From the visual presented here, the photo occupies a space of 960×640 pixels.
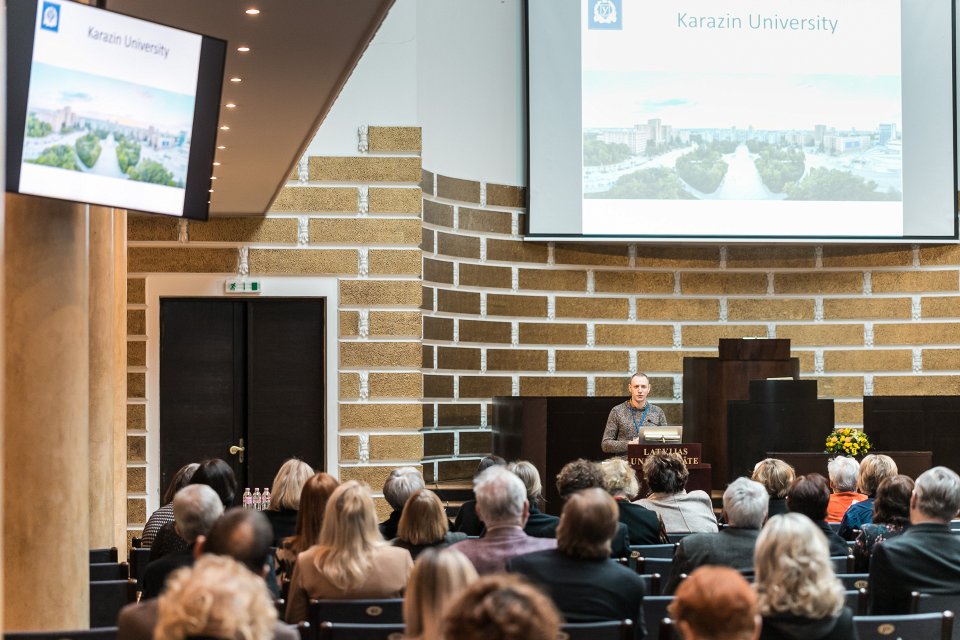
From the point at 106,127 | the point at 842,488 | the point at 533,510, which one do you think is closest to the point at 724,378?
the point at 842,488

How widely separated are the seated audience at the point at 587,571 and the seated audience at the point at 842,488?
3.15 meters

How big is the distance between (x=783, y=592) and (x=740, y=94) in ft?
29.1

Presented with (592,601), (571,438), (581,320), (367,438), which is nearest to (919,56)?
(581,320)

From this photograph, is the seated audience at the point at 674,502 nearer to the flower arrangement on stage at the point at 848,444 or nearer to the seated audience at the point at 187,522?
the seated audience at the point at 187,522

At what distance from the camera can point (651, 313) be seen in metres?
11.6

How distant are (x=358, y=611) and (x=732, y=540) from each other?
5.03 ft

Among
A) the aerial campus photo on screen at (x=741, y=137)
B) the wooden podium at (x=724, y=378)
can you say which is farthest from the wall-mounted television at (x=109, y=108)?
the aerial campus photo on screen at (x=741, y=137)

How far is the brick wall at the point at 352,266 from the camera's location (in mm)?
9945

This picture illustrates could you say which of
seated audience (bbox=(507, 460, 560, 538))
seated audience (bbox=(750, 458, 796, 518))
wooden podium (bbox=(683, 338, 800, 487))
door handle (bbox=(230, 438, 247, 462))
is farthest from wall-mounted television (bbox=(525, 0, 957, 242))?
seated audience (bbox=(507, 460, 560, 538))

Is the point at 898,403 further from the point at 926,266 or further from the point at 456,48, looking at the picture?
the point at 456,48

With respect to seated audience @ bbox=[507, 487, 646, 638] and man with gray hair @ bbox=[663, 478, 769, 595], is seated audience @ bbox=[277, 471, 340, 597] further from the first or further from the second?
man with gray hair @ bbox=[663, 478, 769, 595]

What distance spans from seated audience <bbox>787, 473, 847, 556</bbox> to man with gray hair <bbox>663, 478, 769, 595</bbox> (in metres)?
0.69

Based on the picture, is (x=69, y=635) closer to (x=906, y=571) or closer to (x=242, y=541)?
(x=242, y=541)

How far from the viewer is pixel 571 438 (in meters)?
10.0
